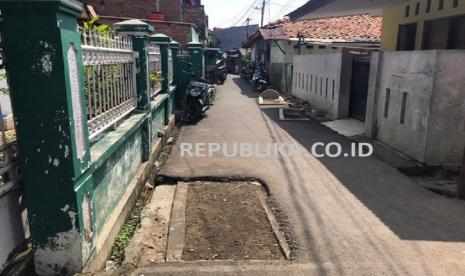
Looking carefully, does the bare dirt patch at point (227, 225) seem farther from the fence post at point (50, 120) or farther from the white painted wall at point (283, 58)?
the white painted wall at point (283, 58)

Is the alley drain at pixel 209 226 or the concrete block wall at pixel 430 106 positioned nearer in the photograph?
the alley drain at pixel 209 226

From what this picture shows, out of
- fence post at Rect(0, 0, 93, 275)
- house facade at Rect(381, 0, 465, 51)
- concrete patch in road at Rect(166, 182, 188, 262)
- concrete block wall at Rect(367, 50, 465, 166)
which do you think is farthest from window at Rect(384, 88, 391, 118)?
fence post at Rect(0, 0, 93, 275)

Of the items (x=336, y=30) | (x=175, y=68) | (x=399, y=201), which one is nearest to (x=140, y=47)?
(x=399, y=201)

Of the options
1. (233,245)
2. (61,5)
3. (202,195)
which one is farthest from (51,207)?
(202,195)

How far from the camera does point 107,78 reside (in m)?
3.88

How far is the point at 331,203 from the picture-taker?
15.7 ft

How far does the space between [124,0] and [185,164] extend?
16.7 m

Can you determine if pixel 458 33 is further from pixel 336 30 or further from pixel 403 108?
pixel 336 30

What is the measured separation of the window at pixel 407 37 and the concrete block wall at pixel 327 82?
1.78 m

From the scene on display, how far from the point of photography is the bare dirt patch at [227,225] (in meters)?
3.55

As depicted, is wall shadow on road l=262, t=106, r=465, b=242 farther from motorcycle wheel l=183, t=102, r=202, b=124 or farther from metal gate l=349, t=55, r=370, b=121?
motorcycle wheel l=183, t=102, r=202, b=124

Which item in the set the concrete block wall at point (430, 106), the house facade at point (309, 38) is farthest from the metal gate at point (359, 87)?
the house facade at point (309, 38)

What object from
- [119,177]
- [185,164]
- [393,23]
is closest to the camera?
[119,177]

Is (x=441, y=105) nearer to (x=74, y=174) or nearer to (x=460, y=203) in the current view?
(x=460, y=203)
